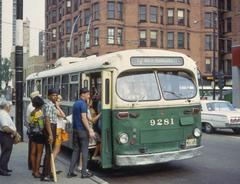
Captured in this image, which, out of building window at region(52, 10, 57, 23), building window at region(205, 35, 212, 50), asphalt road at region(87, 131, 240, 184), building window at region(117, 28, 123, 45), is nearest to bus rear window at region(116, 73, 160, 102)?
asphalt road at region(87, 131, 240, 184)

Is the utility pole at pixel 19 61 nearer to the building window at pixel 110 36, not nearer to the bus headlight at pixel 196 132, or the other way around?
the bus headlight at pixel 196 132

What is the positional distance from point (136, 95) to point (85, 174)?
1.95 m

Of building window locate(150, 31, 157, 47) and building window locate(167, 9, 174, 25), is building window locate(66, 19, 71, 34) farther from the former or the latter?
building window locate(167, 9, 174, 25)

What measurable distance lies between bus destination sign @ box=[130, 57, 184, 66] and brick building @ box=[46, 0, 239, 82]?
43.2m

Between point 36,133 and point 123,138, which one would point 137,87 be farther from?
point 36,133

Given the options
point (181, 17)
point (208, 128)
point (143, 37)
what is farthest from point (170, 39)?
point (208, 128)

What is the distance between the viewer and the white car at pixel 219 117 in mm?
20194

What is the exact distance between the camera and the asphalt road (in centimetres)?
970

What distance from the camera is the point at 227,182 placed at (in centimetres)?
929

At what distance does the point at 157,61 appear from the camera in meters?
10.4

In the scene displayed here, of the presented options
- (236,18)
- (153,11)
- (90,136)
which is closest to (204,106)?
(90,136)

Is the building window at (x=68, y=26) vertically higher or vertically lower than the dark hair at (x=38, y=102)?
higher

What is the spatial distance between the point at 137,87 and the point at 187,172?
2.24 meters

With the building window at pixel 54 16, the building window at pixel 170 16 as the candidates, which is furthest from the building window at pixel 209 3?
the building window at pixel 54 16
